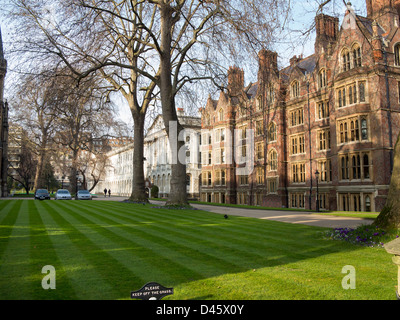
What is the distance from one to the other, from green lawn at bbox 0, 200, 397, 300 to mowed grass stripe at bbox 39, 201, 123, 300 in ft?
0.05

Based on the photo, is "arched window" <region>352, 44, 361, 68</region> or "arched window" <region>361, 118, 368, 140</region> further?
"arched window" <region>352, 44, 361, 68</region>

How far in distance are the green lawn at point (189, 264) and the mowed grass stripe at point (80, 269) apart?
15 millimetres

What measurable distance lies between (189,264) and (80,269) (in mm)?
2059

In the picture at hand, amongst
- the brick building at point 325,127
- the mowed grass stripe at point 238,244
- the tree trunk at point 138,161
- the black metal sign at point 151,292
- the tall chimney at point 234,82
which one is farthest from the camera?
the tree trunk at point 138,161

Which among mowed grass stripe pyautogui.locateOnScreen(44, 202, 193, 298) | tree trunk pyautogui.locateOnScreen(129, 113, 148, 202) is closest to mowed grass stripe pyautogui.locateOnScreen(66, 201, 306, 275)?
mowed grass stripe pyautogui.locateOnScreen(44, 202, 193, 298)

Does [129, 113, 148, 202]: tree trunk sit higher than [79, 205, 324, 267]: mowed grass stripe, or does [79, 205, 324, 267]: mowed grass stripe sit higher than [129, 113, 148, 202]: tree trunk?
[129, 113, 148, 202]: tree trunk

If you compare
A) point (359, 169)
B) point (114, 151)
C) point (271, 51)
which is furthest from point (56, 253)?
point (114, 151)

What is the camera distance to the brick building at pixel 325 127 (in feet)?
86.5

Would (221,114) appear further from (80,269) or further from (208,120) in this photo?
(80,269)

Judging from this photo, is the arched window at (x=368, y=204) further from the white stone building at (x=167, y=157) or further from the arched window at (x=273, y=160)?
the white stone building at (x=167, y=157)

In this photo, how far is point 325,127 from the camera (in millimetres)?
32281

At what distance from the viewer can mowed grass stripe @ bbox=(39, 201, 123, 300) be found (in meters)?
4.88

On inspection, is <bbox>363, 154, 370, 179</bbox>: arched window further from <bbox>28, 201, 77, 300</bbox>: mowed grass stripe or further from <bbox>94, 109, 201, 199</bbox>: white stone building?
<bbox>28, 201, 77, 300</bbox>: mowed grass stripe

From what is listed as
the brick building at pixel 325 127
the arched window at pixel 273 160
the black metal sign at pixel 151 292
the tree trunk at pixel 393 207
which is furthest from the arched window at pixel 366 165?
the black metal sign at pixel 151 292
